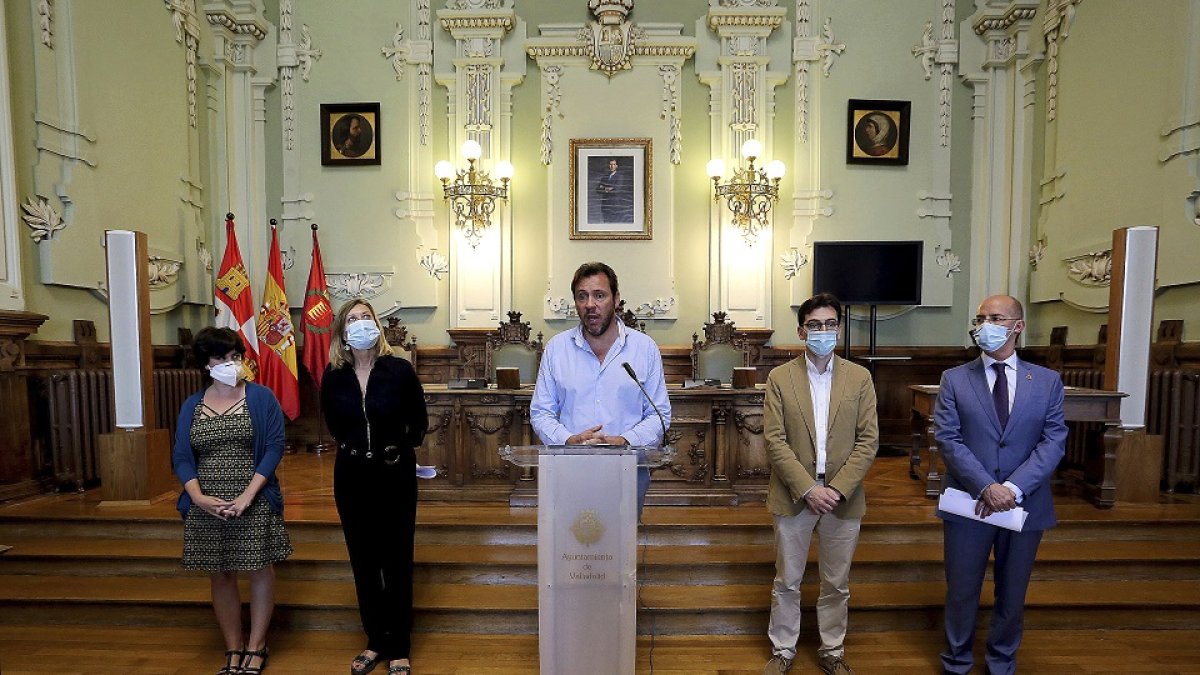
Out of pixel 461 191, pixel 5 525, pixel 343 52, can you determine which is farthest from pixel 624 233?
pixel 5 525

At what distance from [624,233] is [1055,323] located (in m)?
4.39

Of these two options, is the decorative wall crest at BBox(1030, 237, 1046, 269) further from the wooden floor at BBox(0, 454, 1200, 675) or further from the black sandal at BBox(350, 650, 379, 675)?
the black sandal at BBox(350, 650, 379, 675)

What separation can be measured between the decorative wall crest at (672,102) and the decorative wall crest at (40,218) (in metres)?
5.29

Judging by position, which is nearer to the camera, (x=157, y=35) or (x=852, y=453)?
(x=852, y=453)

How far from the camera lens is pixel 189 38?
5723 millimetres

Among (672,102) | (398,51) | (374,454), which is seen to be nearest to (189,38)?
(398,51)

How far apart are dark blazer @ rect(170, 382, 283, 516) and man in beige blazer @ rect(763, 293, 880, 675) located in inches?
82.8

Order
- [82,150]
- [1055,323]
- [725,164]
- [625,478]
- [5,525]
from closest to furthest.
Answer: [625,478], [5,525], [82,150], [1055,323], [725,164]

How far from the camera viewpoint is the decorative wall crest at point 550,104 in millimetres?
6168

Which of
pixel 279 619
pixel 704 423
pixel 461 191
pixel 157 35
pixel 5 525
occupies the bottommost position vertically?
pixel 279 619

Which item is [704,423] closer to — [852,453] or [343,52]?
[852,453]

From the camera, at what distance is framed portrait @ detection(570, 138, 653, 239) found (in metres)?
6.17

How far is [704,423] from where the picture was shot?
406cm

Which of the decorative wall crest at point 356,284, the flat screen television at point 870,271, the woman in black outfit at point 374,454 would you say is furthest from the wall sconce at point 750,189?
the woman in black outfit at point 374,454
